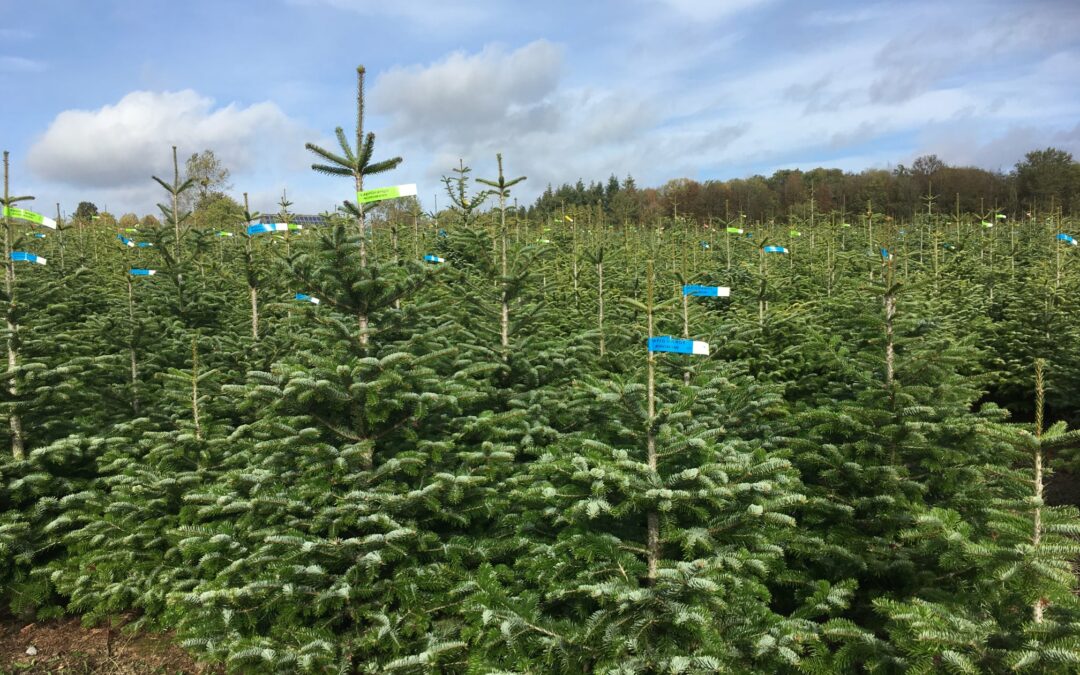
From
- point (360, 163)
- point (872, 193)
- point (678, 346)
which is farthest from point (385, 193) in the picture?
point (872, 193)

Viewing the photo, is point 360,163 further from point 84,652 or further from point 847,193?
point 847,193

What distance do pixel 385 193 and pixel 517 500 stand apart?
2616 millimetres

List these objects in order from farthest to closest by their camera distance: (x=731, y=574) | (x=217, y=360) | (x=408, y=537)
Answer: (x=217, y=360) → (x=408, y=537) → (x=731, y=574)

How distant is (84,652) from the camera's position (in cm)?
480

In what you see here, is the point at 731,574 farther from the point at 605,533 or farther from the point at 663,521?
the point at 605,533

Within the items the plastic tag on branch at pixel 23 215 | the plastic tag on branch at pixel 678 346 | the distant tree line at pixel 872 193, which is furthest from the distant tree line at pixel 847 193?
the plastic tag on branch at pixel 678 346

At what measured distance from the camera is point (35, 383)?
551 cm

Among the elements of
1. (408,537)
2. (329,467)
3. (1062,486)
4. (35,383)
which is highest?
(35,383)

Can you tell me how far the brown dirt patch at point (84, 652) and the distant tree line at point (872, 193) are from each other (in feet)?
84.1

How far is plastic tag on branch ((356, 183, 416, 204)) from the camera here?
460 centimetres

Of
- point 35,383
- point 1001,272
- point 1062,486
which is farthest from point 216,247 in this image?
point 1001,272

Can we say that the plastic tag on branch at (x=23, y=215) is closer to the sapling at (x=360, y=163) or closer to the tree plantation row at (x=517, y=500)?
the tree plantation row at (x=517, y=500)

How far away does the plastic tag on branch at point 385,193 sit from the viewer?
4.60m

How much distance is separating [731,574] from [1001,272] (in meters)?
11.5
